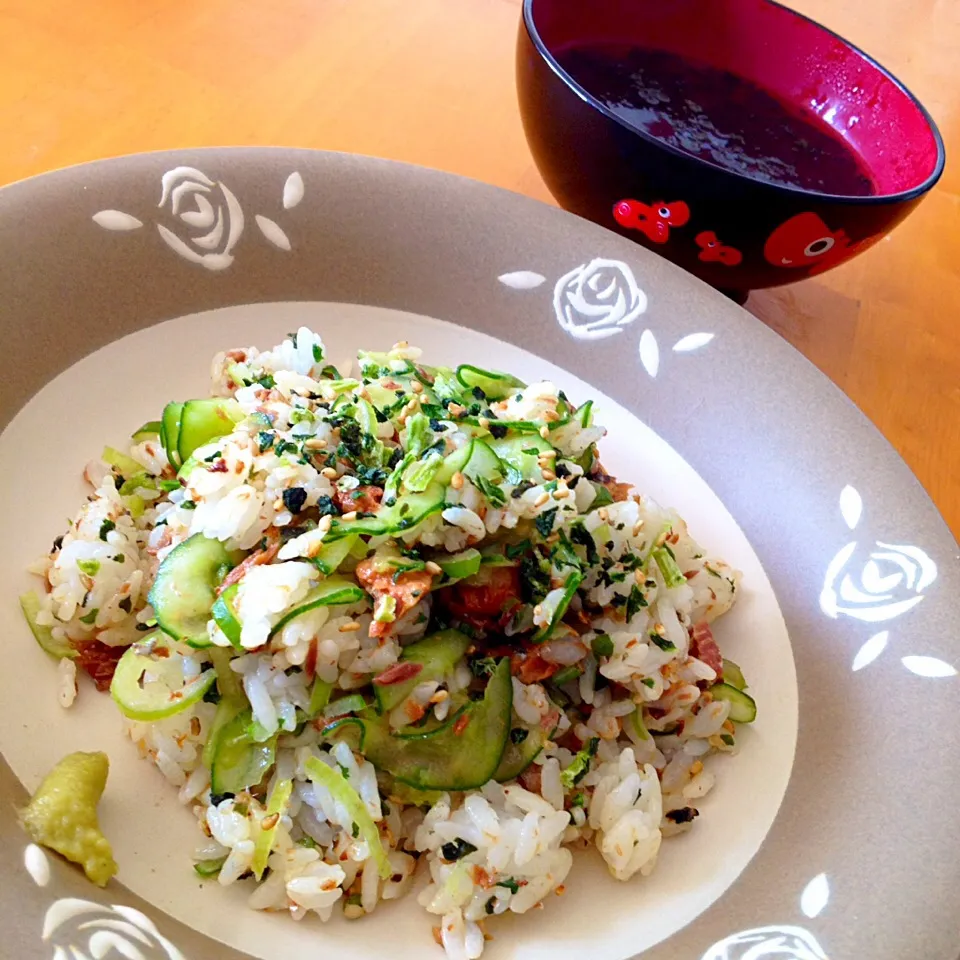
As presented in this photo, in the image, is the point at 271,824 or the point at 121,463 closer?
the point at 271,824

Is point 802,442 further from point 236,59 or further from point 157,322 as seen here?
point 236,59

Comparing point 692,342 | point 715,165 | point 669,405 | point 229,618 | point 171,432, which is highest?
point 715,165

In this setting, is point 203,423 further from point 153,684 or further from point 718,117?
point 718,117

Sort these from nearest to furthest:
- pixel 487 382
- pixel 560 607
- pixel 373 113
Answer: pixel 560 607, pixel 487 382, pixel 373 113

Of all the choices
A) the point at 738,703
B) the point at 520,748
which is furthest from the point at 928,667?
the point at 520,748

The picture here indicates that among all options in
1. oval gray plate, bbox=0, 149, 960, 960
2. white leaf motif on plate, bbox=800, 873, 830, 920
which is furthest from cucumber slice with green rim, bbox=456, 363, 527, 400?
white leaf motif on plate, bbox=800, 873, 830, 920

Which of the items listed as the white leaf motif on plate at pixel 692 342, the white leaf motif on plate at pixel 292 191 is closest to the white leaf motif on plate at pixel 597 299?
the white leaf motif on plate at pixel 692 342

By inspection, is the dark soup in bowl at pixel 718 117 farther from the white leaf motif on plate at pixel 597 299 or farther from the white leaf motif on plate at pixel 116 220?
the white leaf motif on plate at pixel 116 220
